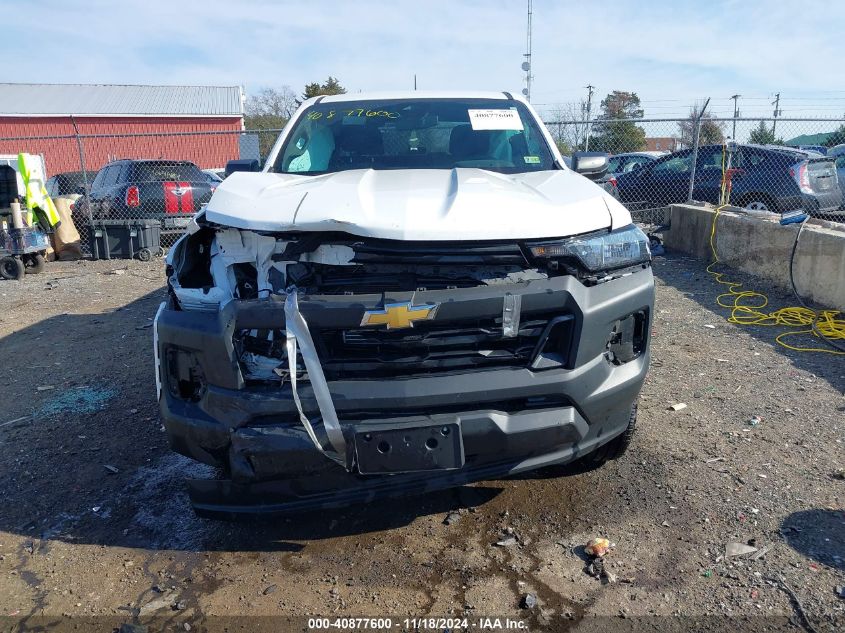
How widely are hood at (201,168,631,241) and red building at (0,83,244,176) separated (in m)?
23.8

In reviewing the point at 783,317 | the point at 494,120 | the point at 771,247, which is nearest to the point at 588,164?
the point at 494,120

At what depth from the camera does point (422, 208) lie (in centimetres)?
265

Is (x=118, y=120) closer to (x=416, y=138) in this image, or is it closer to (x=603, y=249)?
(x=416, y=138)

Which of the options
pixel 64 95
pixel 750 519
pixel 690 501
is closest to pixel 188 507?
pixel 690 501

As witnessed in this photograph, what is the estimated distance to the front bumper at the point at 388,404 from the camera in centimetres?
245

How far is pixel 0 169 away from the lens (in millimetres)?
10055

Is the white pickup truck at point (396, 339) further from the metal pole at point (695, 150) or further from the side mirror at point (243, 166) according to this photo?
the metal pole at point (695, 150)

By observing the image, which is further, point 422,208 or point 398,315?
point 422,208

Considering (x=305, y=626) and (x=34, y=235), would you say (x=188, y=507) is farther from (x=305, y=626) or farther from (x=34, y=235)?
(x=34, y=235)

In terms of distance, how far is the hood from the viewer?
8.39ft

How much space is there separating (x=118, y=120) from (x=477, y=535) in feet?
114

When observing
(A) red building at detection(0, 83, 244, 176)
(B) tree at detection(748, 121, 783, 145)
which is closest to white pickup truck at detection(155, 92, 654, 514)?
(B) tree at detection(748, 121, 783, 145)

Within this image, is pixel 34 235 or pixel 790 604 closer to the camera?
pixel 790 604

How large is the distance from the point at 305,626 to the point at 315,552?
18.4 inches
